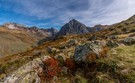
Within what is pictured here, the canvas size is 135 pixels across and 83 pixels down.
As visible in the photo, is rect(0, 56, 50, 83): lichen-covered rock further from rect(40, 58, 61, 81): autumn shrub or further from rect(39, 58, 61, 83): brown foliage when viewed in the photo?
rect(40, 58, 61, 81): autumn shrub

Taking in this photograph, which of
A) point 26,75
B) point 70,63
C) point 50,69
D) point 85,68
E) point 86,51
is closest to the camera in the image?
point 26,75

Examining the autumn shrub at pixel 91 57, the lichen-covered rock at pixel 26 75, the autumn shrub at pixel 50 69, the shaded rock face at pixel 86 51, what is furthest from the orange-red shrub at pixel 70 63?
the lichen-covered rock at pixel 26 75

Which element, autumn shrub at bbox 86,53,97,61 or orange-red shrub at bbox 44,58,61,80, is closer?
orange-red shrub at bbox 44,58,61,80

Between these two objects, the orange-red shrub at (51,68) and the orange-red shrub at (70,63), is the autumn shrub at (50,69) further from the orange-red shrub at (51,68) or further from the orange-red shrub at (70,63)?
the orange-red shrub at (70,63)

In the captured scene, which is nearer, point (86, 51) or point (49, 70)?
point (49, 70)

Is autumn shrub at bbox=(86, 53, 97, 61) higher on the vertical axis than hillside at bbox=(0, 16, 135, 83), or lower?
higher

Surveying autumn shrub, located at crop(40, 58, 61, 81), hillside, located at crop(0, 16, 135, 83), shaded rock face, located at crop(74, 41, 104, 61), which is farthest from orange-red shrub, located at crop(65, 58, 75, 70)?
autumn shrub, located at crop(40, 58, 61, 81)

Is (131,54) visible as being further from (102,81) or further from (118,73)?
(102,81)

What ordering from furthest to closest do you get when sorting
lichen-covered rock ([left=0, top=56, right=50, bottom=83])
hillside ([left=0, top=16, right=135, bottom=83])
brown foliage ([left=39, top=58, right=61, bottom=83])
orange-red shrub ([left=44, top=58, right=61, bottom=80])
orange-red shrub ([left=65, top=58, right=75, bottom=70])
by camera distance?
orange-red shrub ([left=65, top=58, right=75, bottom=70]) → orange-red shrub ([left=44, top=58, right=61, bottom=80]) → brown foliage ([left=39, top=58, right=61, bottom=83]) → lichen-covered rock ([left=0, top=56, right=50, bottom=83]) → hillside ([left=0, top=16, right=135, bottom=83])

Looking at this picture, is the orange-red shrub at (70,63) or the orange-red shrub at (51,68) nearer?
the orange-red shrub at (51,68)

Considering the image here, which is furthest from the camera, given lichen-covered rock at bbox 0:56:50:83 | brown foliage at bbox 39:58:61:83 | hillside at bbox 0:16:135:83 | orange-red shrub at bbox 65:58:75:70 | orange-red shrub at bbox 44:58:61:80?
orange-red shrub at bbox 65:58:75:70

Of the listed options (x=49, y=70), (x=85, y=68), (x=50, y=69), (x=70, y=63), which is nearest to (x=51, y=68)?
(x=50, y=69)

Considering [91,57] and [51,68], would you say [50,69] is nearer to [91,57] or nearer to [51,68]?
[51,68]

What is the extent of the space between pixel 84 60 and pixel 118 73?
4516 millimetres
